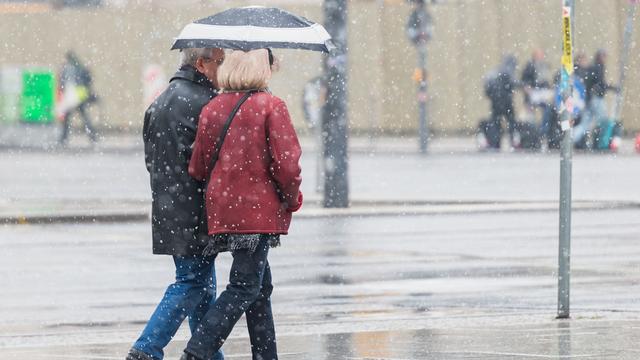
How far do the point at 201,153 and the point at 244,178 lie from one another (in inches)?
11.6

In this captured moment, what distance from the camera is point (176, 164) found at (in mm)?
9094

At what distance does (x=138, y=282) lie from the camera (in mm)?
14547

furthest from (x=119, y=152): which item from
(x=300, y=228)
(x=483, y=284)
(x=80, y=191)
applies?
(x=483, y=284)

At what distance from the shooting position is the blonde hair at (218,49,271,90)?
881 cm

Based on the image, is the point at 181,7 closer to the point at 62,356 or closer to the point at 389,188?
the point at 389,188

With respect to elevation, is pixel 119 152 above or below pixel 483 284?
below

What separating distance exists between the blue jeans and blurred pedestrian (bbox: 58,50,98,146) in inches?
1163

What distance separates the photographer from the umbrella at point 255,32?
9.11m

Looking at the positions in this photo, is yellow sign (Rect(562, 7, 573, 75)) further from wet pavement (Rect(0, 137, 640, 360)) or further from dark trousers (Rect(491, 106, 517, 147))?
dark trousers (Rect(491, 106, 517, 147))

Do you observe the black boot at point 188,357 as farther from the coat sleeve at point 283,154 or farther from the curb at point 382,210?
the curb at point 382,210

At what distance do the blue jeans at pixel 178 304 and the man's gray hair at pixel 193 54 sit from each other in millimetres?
983

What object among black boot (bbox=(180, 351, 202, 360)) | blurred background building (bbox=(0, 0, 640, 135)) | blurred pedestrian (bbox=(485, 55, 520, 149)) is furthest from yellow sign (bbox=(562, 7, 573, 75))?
blurred background building (bbox=(0, 0, 640, 135))

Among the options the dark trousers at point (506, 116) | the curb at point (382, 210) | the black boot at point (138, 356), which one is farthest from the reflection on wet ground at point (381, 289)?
the dark trousers at point (506, 116)

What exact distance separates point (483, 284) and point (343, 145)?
8281mm
